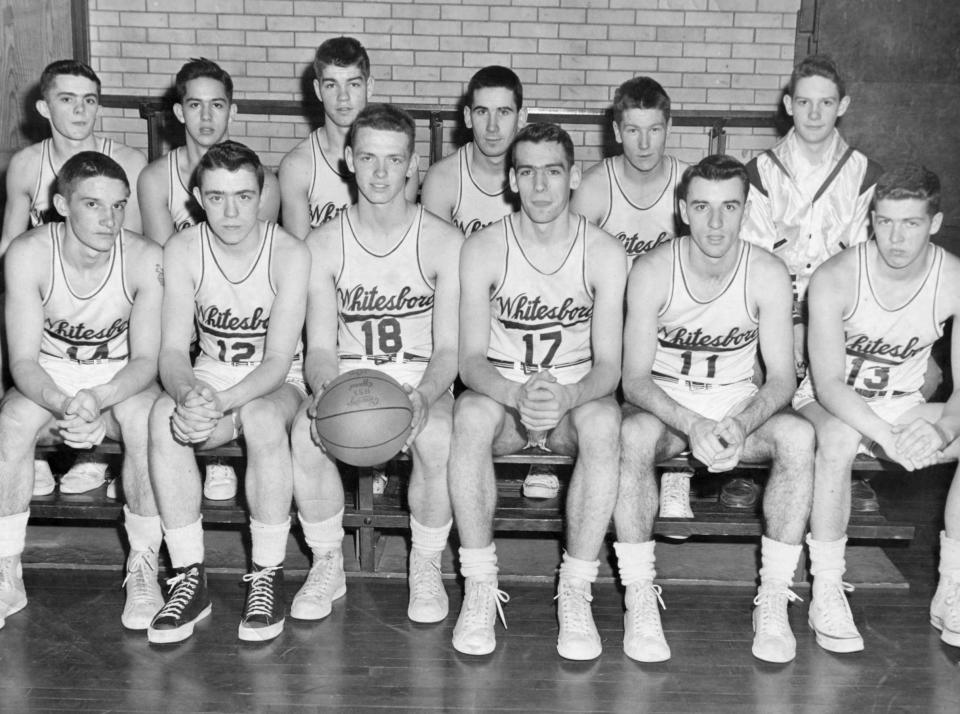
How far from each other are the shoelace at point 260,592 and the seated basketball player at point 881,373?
5.56 feet

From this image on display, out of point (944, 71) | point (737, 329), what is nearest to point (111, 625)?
point (737, 329)

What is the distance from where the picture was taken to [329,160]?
447 centimetres

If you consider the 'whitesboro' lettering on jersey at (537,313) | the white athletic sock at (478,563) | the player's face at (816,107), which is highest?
the player's face at (816,107)

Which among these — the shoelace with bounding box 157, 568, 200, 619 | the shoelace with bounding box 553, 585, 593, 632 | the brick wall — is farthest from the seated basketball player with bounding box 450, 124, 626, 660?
the brick wall

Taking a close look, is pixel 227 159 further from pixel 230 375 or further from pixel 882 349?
pixel 882 349

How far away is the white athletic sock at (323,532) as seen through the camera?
353cm

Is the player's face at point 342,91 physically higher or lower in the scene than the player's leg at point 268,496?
higher

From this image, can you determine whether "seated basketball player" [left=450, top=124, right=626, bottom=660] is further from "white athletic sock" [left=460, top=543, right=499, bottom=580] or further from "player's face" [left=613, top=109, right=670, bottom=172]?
"player's face" [left=613, top=109, right=670, bottom=172]

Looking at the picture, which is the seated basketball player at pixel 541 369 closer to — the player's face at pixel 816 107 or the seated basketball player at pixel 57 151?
the player's face at pixel 816 107

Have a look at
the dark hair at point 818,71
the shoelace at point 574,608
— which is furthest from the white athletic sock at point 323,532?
the dark hair at point 818,71

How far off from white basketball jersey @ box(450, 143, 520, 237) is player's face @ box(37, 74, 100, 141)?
1.52 meters

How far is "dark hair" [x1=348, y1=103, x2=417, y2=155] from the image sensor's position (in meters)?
3.65

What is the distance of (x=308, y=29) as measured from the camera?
6.01 m

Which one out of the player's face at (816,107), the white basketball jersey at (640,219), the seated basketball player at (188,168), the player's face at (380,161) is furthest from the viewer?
the seated basketball player at (188,168)
